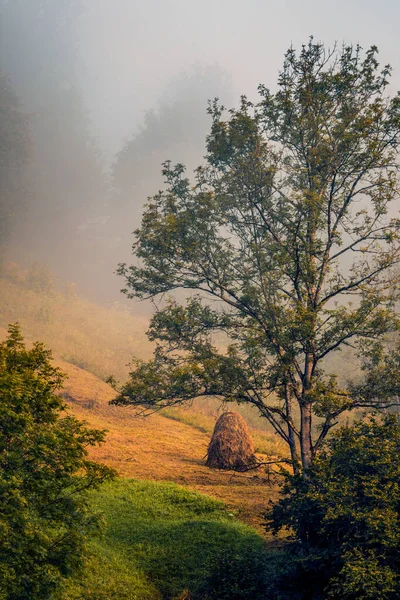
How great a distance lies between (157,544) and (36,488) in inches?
229

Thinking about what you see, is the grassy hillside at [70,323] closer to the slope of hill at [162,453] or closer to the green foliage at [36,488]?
the slope of hill at [162,453]

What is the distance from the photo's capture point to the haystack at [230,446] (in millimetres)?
17766

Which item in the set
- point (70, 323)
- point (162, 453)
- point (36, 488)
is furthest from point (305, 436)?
point (70, 323)

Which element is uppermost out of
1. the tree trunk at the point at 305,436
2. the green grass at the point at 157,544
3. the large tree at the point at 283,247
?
the large tree at the point at 283,247

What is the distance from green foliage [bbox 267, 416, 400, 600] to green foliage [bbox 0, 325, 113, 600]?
A: 3.49m

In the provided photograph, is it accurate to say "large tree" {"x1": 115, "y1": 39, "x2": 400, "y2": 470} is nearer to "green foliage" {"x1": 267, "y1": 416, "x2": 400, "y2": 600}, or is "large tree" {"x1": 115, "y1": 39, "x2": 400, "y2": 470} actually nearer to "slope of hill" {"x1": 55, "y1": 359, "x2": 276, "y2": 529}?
"green foliage" {"x1": 267, "y1": 416, "x2": 400, "y2": 600}

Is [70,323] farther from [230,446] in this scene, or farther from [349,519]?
[349,519]

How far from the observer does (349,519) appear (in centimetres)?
714

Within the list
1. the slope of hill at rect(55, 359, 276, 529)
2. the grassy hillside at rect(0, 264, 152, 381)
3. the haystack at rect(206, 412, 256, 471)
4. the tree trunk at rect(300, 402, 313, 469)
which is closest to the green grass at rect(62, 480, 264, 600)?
the slope of hill at rect(55, 359, 276, 529)

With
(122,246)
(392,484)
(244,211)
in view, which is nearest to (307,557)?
(392,484)

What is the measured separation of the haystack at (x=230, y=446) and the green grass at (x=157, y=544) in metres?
3.99

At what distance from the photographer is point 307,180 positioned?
40.8 ft

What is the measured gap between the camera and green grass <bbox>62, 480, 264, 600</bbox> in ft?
26.2

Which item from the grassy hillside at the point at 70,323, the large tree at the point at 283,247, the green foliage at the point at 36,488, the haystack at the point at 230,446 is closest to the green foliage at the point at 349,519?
the large tree at the point at 283,247
